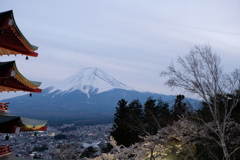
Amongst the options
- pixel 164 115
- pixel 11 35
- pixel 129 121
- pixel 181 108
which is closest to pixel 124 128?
pixel 129 121

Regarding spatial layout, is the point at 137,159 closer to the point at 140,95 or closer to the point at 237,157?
the point at 237,157

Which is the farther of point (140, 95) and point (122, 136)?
point (140, 95)

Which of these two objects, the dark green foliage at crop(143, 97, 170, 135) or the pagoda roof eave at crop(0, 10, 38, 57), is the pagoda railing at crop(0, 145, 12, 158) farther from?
the dark green foliage at crop(143, 97, 170, 135)

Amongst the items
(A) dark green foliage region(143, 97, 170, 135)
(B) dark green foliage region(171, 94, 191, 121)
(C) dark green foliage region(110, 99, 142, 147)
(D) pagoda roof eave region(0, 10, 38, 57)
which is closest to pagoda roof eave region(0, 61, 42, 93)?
(D) pagoda roof eave region(0, 10, 38, 57)

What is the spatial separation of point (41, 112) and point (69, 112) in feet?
33.6

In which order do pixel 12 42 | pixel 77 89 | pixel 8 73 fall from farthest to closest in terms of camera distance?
pixel 77 89, pixel 12 42, pixel 8 73

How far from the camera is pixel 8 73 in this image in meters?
5.50

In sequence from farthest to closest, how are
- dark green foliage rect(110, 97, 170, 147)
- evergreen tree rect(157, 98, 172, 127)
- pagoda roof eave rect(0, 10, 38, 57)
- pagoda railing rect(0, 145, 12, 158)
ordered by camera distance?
dark green foliage rect(110, 97, 170, 147) < evergreen tree rect(157, 98, 172, 127) < pagoda railing rect(0, 145, 12, 158) < pagoda roof eave rect(0, 10, 38, 57)

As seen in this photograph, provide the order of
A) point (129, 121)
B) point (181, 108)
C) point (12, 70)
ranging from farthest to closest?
point (129, 121) → point (181, 108) → point (12, 70)

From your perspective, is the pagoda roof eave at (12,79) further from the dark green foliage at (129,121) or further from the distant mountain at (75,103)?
the distant mountain at (75,103)

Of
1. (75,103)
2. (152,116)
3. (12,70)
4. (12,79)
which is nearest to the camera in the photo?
(12,70)

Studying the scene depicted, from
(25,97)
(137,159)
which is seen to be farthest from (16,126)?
(25,97)

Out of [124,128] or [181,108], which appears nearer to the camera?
[181,108]

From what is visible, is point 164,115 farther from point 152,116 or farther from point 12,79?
point 12,79
